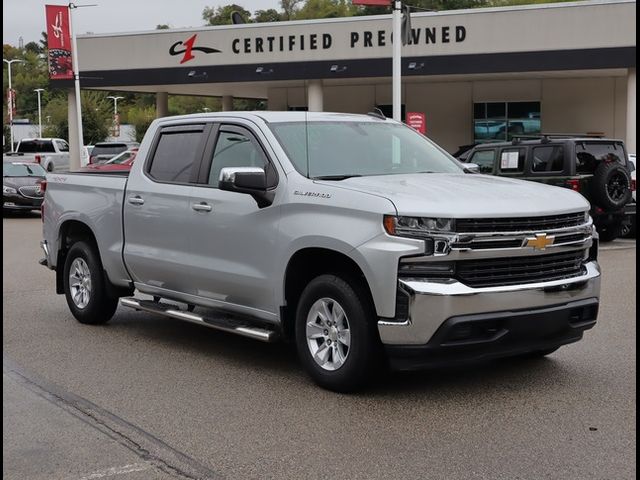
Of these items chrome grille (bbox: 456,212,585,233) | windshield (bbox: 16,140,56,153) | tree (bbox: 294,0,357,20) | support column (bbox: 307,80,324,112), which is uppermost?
tree (bbox: 294,0,357,20)

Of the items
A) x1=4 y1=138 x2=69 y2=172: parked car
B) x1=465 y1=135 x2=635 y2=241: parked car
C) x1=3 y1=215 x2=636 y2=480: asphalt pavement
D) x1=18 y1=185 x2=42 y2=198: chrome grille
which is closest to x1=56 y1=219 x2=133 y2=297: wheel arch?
x1=3 y1=215 x2=636 y2=480: asphalt pavement

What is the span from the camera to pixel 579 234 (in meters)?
6.26

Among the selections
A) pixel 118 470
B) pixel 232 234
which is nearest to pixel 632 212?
pixel 232 234

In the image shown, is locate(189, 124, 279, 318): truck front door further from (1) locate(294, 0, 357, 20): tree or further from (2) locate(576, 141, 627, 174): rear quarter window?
(1) locate(294, 0, 357, 20): tree

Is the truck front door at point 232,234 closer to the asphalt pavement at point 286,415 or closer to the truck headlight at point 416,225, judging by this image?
the asphalt pavement at point 286,415

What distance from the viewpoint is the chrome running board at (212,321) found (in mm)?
6613

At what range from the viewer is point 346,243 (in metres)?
5.91

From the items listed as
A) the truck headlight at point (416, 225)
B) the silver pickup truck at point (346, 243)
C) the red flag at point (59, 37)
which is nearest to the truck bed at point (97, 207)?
the silver pickup truck at point (346, 243)

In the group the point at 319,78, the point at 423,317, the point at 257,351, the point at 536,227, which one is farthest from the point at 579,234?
the point at 319,78

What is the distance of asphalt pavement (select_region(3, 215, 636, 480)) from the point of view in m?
4.80

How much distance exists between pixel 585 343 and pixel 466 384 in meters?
1.75

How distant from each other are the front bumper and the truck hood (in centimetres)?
48

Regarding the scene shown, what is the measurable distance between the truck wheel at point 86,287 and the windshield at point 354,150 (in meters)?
2.76

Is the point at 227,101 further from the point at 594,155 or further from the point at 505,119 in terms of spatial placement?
the point at 594,155
